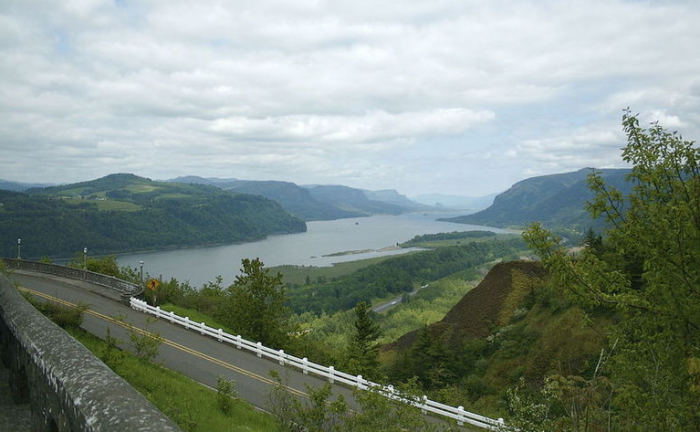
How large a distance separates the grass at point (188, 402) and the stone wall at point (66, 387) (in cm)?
496

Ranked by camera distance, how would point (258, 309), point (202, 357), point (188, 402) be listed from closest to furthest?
1. point (188, 402)
2. point (202, 357)
3. point (258, 309)

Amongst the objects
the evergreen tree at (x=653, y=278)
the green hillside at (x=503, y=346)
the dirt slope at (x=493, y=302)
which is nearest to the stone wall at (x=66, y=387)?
the evergreen tree at (x=653, y=278)

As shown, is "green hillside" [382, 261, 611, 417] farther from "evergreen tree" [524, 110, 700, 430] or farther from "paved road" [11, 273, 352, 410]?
"evergreen tree" [524, 110, 700, 430]

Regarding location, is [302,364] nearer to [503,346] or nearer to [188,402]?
[188,402]

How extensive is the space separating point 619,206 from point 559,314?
30156mm

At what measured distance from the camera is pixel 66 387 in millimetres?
4062

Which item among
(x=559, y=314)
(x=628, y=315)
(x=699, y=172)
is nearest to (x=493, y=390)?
(x=559, y=314)

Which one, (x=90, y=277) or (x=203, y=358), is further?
(x=90, y=277)

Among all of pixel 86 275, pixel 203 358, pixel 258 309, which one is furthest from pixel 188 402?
pixel 86 275

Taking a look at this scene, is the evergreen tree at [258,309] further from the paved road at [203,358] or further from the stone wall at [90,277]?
the stone wall at [90,277]

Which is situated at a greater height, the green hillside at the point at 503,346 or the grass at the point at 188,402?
the grass at the point at 188,402

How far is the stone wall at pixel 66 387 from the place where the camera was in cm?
350

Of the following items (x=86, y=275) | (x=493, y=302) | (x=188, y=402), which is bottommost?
(x=493, y=302)

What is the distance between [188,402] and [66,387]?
953 cm
